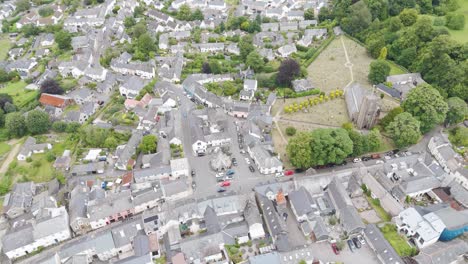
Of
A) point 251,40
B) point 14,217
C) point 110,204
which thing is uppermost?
point 251,40

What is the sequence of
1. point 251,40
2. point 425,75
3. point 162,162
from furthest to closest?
point 251,40 < point 425,75 < point 162,162

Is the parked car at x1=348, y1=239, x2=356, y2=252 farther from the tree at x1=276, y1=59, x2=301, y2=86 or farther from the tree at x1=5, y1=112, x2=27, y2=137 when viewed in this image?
the tree at x1=5, y1=112, x2=27, y2=137

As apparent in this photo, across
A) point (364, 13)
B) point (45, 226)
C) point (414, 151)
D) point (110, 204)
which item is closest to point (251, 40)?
point (364, 13)

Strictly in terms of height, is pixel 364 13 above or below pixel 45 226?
above

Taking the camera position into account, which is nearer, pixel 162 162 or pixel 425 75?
pixel 162 162

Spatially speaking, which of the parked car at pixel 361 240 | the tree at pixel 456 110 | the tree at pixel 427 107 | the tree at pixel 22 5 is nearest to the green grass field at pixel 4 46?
the tree at pixel 22 5

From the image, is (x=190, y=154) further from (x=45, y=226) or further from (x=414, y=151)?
(x=414, y=151)
